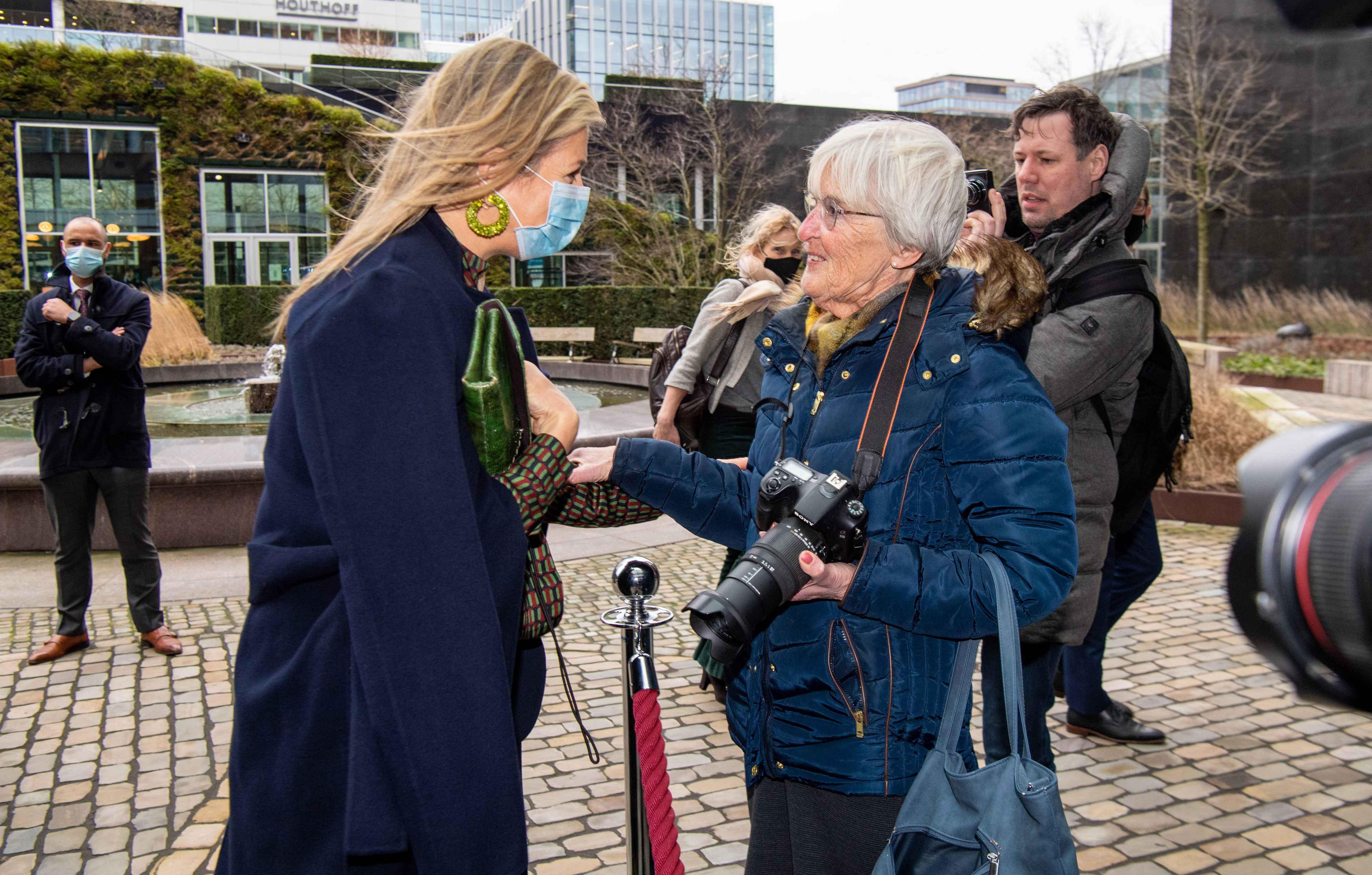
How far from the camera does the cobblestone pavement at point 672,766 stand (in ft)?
12.2

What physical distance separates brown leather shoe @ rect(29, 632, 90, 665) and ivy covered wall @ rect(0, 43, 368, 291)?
27.7 m

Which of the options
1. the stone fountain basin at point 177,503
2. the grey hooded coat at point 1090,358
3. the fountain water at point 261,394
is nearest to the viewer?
the grey hooded coat at point 1090,358

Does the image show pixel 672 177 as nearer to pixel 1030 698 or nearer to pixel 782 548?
pixel 1030 698

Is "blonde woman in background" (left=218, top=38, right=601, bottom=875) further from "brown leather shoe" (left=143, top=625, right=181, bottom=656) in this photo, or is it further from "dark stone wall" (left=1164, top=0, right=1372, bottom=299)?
"dark stone wall" (left=1164, top=0, right=1372, bottom=299)

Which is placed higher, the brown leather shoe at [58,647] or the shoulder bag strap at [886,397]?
Answer: the shoulder bag strap at [886,397]

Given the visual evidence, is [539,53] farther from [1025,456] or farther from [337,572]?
[1025,456]

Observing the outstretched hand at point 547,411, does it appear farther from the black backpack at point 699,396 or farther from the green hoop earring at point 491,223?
the black backpack at point 699,396

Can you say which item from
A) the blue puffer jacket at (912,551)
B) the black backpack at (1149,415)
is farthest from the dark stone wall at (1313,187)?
the blue puffer jacket at (912,551)

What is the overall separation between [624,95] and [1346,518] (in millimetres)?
32067

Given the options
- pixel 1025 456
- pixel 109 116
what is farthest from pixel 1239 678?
pixel 109 116

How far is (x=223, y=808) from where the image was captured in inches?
159

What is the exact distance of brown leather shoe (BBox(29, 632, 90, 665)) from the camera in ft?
18.3

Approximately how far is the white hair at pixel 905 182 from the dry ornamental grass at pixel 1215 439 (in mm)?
7094

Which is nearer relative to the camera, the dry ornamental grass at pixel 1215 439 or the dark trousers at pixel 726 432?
the dark trousers at pixel 726 432
